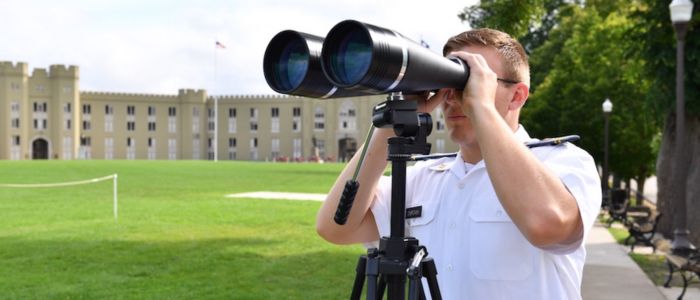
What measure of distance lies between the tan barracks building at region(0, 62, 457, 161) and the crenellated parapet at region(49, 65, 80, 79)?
0.12m

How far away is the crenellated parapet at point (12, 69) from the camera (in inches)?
3465

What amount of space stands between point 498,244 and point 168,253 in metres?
9.48

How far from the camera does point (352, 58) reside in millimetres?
1781

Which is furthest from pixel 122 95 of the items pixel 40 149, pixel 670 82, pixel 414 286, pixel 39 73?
pixel 414 286

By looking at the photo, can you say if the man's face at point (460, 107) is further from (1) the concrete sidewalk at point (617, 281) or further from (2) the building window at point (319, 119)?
(2) the building window at point (319, 119)

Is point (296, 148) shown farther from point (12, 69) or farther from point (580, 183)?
point (580, 183)

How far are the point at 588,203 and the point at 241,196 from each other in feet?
73.8

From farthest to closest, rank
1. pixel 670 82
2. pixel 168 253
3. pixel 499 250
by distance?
1. pixel 670 82
2. pixel 168 253
3. pixel 499 250

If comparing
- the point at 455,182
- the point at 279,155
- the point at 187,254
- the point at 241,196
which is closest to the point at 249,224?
Answer: the point at 187,254

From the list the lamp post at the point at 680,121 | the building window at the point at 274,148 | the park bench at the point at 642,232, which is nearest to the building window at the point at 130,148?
the building window at the point at 274,148

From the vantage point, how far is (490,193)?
6.99 feet

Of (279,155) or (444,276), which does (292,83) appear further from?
(279,155)

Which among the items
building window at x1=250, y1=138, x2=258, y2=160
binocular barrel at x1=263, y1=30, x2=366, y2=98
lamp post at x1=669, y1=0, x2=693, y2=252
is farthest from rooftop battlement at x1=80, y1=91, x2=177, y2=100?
binocular barrel at x1=263, y1=30, x2=366, y2=98

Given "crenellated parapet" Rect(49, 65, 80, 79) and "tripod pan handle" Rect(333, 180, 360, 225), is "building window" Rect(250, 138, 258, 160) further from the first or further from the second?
"tripod pan handle" Rect(333, 180, 360, 225)
